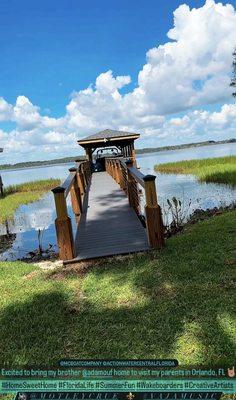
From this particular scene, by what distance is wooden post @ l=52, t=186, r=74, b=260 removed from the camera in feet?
22.8

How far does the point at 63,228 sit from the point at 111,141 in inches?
753

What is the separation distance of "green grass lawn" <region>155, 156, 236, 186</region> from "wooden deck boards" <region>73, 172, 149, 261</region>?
44.8 feet

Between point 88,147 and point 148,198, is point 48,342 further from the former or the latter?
point 88,147

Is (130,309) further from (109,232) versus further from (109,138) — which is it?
(109,138)

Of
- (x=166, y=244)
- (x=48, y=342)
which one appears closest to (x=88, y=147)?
(x=166, y=244)

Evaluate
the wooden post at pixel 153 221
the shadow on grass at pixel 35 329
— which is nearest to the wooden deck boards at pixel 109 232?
the wooden post at pixel 153 221

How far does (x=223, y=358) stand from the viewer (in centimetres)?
344

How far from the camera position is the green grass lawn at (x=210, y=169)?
2508 cm

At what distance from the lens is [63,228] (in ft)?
22.9

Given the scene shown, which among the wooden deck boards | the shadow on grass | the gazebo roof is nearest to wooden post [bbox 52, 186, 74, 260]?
the wooden deck boards

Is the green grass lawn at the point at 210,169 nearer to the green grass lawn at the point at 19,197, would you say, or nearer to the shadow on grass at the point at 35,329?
the green grass lawn at the point at 19,197

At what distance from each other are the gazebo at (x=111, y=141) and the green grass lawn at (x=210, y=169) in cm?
599

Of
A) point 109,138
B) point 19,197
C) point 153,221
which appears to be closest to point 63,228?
point 153,221

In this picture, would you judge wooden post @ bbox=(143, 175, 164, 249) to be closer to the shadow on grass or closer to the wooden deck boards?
the wooden deck boards
